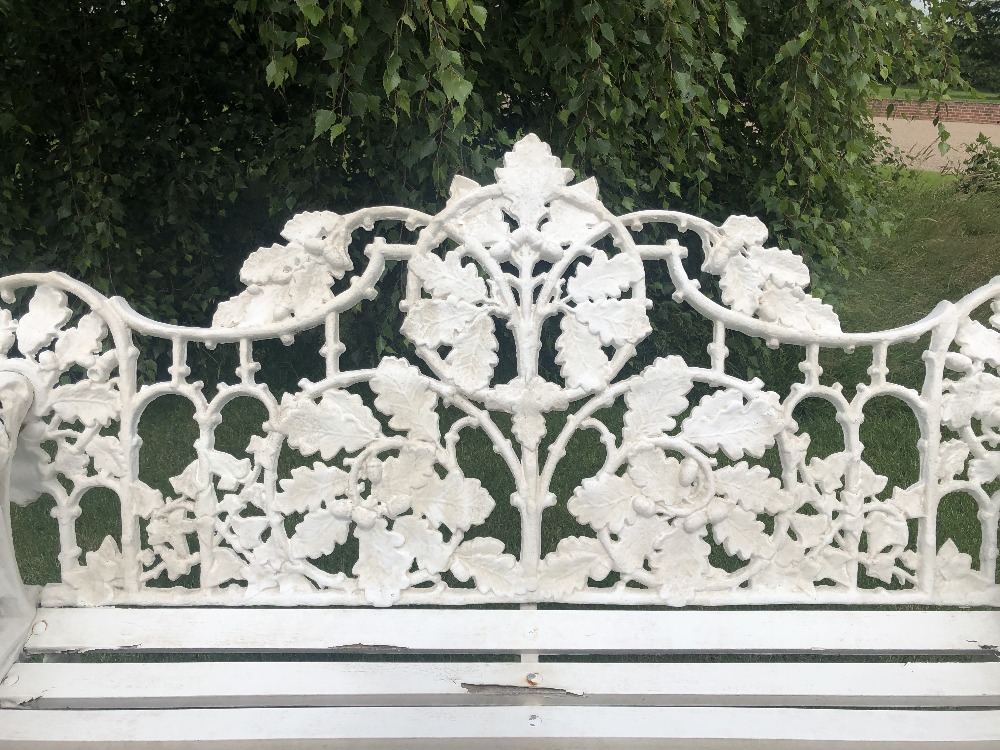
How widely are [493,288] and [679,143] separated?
1795 millimetres

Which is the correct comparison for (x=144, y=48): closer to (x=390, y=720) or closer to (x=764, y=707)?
(x=390, y=720)

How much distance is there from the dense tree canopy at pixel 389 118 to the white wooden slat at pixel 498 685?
1384 millimetres

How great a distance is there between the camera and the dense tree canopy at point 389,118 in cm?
249

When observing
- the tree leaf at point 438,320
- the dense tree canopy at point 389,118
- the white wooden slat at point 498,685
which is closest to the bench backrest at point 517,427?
the tree leaf at point 438,320

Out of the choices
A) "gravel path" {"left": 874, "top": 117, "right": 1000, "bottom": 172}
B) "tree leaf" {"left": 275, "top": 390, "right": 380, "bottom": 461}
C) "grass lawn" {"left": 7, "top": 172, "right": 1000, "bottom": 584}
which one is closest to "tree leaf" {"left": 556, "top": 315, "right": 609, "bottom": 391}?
"tree leaf" {"left": 275, "top": 390, "right": 380, "bottom": 461}

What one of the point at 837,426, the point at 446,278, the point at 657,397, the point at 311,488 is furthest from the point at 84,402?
the point at 837,426

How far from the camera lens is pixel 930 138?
6918mm

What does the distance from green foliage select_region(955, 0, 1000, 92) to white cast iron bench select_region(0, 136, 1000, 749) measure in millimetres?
5843

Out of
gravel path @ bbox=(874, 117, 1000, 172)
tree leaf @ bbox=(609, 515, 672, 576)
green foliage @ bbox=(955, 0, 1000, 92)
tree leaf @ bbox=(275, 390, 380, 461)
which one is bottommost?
tree leaf @ bbox=(609, 515, 672, 576)

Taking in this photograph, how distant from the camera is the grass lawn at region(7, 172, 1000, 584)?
274 centimetres

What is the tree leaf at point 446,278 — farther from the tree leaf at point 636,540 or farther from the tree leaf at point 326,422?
the tree leaf at point 636,540

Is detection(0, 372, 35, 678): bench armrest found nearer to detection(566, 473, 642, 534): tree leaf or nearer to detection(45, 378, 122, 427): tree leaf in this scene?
detection(45, 378, 122, 427): tree leaf

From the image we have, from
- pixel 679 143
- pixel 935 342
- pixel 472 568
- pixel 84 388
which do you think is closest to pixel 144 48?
pixel 679 143

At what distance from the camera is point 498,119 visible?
3.10m
